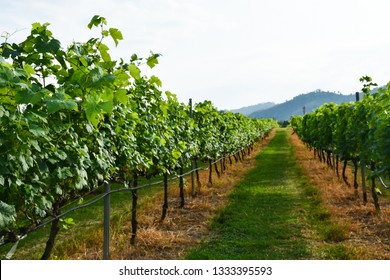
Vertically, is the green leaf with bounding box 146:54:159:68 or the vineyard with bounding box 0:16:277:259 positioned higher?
the green leaf with bounding box 146:54:159:68

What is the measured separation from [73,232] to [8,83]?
6750 millimetres

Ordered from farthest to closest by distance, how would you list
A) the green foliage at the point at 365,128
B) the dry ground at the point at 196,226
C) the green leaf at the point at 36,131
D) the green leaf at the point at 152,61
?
the dry ground at the point at 196,226 → the green foliage at the point at 365,128 → the green leaf at the point at 152,61 → the green leaf at the point at 36,131

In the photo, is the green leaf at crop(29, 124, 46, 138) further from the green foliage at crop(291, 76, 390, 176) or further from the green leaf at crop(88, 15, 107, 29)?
the green foliage at crop(291, 76, 390, 176)

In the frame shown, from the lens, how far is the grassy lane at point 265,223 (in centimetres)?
709

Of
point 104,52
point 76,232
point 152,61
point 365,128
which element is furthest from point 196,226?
point 104,52

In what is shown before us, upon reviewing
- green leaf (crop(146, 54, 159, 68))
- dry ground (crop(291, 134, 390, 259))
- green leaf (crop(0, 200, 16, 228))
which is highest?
green leaf (crop(146, 54, 159, 68))

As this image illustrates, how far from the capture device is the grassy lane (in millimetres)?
7090

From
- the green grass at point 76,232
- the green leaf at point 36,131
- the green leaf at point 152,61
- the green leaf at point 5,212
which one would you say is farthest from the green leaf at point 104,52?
the green grass at point 76,232

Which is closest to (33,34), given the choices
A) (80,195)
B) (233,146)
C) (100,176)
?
(100,176)

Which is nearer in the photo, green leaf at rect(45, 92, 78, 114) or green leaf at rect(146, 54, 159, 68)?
green leaf at rect(45, 92, 78, 114)

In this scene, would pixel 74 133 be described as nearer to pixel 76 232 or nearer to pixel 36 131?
pixel 36 131

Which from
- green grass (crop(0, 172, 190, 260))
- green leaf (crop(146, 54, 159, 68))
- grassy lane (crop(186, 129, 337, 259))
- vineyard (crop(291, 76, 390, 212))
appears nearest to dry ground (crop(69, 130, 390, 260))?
green grass (crop(0, 172, 190, 260))

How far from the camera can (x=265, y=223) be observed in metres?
9.07

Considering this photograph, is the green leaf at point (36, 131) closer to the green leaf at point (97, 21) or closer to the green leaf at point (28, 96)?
the green leaf at point (28, 96)
